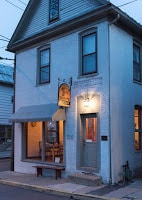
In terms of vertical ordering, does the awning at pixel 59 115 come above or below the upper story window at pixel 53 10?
below

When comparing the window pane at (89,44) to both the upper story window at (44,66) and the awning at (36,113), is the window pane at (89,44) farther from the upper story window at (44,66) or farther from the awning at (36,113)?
the awning at (36,113)

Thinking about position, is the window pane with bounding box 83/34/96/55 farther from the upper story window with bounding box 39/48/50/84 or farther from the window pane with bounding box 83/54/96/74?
the upper story window with bounding box 39/48/50/84

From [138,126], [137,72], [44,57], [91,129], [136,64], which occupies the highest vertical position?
[44,57]

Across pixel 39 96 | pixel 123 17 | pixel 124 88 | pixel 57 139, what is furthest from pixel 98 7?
pixel 57 139

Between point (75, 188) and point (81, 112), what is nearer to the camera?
point (75, 188)

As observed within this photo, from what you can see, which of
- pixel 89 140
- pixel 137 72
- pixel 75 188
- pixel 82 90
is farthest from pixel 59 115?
pixel 137 72

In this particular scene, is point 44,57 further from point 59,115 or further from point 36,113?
point 59,115

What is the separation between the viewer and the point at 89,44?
13.1 meters

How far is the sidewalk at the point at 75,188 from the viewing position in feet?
32.3

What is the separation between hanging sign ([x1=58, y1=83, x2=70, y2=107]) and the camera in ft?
42.8

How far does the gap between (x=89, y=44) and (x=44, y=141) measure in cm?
492

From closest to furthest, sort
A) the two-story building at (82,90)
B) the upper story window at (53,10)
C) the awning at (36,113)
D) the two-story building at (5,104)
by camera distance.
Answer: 1. the two-story building at (82,90)
2. the awning at (36,113)
3. the upper story window at (53,10)
4. the two-story building at (5,104)

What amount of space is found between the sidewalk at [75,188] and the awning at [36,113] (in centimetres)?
255

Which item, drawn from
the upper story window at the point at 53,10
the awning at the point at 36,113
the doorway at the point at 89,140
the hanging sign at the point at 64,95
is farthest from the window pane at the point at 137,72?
the upper story window at the point at 53,10
